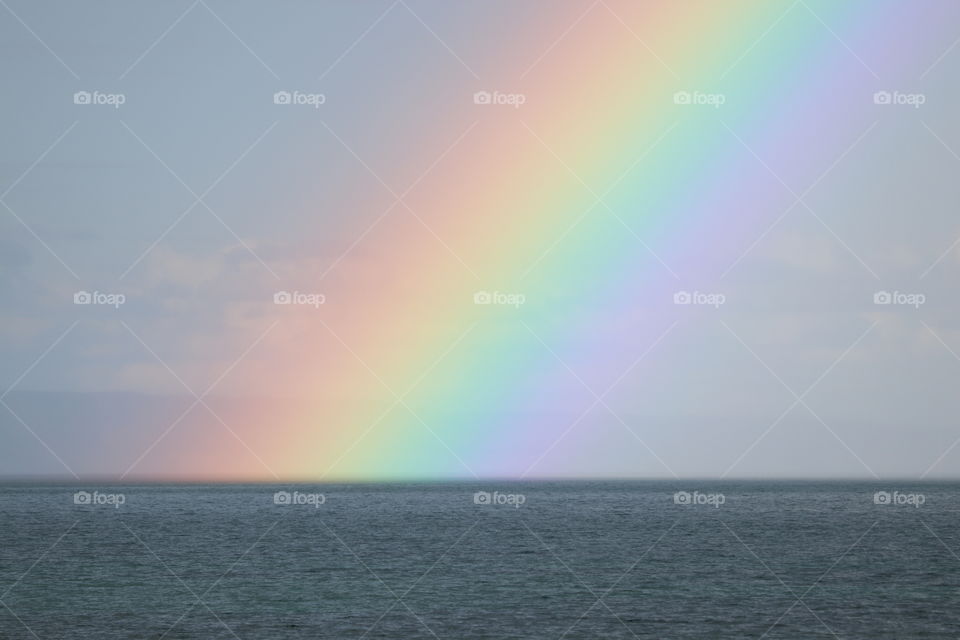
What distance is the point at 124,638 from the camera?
3931 centimetres

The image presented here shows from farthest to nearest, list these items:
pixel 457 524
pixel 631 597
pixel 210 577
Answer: pixel 457 524 → pixel 210 577 → pixel 631 597

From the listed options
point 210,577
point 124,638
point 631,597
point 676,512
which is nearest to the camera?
point 124,638

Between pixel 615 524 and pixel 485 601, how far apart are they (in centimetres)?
6124

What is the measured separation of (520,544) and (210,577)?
27739 millimetres

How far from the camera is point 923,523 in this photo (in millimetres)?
115562

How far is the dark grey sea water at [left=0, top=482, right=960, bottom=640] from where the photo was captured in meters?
42.0

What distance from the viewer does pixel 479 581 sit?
55.9 m

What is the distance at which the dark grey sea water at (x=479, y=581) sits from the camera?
42.0m

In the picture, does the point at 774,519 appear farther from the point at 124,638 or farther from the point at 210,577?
the point at 124,638

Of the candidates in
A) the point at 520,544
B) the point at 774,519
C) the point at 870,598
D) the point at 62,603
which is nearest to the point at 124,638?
the point at 62,603

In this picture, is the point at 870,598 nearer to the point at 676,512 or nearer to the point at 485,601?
the point at 485,601

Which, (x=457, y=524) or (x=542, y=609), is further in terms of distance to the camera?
(x=457, y=524)

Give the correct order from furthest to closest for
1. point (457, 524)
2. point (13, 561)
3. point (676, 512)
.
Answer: point (676, 512) < point (457, 524) < point (13, 561)

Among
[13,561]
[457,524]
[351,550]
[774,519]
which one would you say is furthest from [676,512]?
[13,561]
